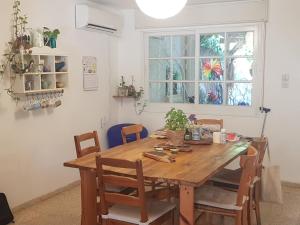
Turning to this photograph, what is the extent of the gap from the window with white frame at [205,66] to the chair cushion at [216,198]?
223cm

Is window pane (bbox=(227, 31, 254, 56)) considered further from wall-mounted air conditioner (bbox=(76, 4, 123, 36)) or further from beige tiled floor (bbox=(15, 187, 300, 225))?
beige tiled floor (bbox=(15, 187, 300, 225))

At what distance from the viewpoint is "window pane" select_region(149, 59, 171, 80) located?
214 inches

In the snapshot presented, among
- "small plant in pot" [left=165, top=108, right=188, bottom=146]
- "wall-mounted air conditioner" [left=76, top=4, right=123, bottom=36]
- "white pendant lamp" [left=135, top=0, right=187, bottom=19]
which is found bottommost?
"small plant in pot" [left=165, top=108, right=188, bottom=146]

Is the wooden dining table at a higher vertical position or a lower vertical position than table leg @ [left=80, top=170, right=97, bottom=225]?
higher

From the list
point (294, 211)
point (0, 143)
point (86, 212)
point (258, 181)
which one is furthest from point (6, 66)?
point (294, 211)

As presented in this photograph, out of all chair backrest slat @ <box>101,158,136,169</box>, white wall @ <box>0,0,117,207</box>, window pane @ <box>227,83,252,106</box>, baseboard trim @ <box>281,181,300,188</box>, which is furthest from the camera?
window pane @ <box>227,83,252,106</box>

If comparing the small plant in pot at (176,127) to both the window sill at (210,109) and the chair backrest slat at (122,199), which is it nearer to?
the chair backrest slat at (122,199)

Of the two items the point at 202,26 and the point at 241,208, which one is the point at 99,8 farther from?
the point at 241,208

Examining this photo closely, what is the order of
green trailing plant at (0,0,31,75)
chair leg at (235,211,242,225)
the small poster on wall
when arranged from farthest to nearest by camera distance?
the small poster on wall → green trailing plant at (0,0,31,75) → chair leg at (235,211,242,225)

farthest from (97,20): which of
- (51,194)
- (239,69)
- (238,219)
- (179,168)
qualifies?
(238,219)

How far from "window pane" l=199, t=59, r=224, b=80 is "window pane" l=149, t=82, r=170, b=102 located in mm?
570

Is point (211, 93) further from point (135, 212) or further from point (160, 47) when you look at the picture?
point (135, 212)

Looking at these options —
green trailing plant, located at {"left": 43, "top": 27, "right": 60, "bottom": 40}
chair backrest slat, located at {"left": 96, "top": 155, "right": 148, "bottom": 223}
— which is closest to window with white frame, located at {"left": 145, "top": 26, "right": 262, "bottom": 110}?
green trailing plant, located at {"left": 43, "top": 27, "right": 60, "bottom": 40}

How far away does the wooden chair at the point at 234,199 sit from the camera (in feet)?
8.32
